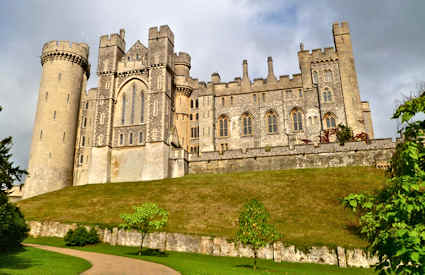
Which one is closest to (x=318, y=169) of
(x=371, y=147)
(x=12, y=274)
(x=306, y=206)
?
(x=371, y=147)

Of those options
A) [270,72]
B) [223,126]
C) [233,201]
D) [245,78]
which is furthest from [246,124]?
[233,201]

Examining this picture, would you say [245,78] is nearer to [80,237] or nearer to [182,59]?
[182,59]

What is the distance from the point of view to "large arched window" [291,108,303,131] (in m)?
51.8

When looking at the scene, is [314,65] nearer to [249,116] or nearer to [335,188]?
[249,116]

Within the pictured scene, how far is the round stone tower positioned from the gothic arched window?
91.1 ft

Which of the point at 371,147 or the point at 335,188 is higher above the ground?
the point at 371,147

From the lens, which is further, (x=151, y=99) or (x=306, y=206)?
(x=151, y=99)

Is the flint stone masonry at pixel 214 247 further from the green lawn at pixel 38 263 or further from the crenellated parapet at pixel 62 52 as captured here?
the crenellated parapet at pixel 62 52

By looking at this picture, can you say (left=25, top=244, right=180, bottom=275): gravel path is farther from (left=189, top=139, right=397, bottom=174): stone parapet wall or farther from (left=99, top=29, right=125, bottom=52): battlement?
(left=99, top=29, right=125, bottom=52): battlement

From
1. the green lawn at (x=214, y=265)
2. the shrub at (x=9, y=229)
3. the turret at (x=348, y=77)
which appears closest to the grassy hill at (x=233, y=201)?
the green lawn at (x=214, y=265)

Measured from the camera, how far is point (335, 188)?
105ft

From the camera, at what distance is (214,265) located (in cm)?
1669

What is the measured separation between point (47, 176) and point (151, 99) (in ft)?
61.7

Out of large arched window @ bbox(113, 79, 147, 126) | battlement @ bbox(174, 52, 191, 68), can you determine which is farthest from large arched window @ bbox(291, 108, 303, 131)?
large arched window @ bbox(113, 79, 147, 126)
